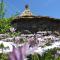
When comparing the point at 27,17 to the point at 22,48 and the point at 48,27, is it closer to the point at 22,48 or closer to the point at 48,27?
the point at 48,27

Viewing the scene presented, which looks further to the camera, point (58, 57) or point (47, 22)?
point (47, 22)

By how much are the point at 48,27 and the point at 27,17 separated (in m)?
1.03

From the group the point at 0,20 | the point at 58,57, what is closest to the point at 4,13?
the point at 0,20

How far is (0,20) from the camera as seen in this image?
13508mm

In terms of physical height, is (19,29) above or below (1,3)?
below

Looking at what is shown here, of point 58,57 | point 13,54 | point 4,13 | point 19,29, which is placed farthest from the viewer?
point 4,13

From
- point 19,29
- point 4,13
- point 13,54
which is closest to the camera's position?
point 13,54

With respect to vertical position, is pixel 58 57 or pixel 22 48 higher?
pixel 22 48

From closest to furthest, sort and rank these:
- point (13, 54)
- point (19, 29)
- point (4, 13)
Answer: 1. point (13, 54)
2. point (19, 29)
3. point (4, 13)

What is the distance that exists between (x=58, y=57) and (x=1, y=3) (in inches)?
477

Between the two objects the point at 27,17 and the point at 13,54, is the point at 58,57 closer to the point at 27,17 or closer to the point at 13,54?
the point at 13,54

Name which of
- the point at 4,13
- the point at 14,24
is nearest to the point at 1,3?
the point at 4,13

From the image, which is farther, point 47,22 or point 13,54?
point 47,22

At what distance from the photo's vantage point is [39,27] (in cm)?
1327
